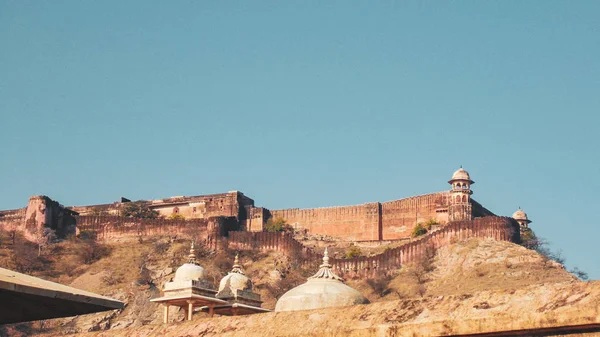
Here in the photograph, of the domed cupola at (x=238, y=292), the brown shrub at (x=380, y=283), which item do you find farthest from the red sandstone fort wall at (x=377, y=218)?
the domed cupola at (x=238, y=292)

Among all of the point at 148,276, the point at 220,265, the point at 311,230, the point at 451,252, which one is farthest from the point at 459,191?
the point at 148,276

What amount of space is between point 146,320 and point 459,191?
19515 mm

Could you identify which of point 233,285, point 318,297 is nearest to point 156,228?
point 233,285

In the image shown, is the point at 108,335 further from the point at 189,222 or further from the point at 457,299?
the point at 189,222

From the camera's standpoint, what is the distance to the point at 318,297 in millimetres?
16797

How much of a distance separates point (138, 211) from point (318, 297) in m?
54.0

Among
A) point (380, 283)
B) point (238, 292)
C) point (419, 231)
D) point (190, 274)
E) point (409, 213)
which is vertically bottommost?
point (238, 292)

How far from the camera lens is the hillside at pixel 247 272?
51188 mm

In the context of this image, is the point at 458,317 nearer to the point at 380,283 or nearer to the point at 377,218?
the point at 380,283

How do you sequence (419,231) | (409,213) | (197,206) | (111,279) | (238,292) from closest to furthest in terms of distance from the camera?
(238,292)
(111,279)
(419,231)
(409,213)
(197,206)

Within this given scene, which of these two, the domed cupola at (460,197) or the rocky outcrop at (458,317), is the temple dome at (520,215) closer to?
the domed cupola at (460,197)

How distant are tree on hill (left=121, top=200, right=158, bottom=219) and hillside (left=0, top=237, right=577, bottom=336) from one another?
424 centimetres

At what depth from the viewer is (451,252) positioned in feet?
184

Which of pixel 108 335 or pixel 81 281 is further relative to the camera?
pixel 81 281
